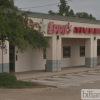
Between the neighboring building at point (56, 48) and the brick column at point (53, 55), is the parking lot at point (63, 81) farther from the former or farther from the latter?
the brick column at point (53, 55)

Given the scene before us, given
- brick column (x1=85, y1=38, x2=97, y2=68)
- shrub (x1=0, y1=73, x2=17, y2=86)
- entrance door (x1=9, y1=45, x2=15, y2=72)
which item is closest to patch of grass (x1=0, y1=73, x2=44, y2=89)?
shrub (x1=0, y1=73, x2=17, y2=86)

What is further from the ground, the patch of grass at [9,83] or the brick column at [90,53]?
the brick column at [90,53]

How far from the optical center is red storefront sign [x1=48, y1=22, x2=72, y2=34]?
894 inches

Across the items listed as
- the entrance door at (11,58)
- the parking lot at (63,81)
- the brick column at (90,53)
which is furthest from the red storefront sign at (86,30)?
the parking lot at (63,81)

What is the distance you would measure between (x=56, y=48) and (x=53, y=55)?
765mm

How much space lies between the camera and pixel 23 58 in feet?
78.5

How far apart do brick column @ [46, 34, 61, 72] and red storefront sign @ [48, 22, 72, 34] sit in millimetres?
566

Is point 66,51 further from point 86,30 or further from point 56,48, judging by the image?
point 56,48

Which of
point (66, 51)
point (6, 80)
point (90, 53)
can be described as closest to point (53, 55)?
point (90, 53)

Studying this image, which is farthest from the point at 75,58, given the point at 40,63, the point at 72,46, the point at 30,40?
the point at 30,40

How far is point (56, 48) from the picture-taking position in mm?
23656

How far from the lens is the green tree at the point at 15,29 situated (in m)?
12.8

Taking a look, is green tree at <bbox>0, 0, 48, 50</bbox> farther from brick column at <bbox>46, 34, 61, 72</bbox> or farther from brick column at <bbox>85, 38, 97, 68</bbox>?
brick column at <bbox>85, 38, 97, 68</bbox>

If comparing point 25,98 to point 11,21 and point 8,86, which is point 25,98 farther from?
point 11,21
